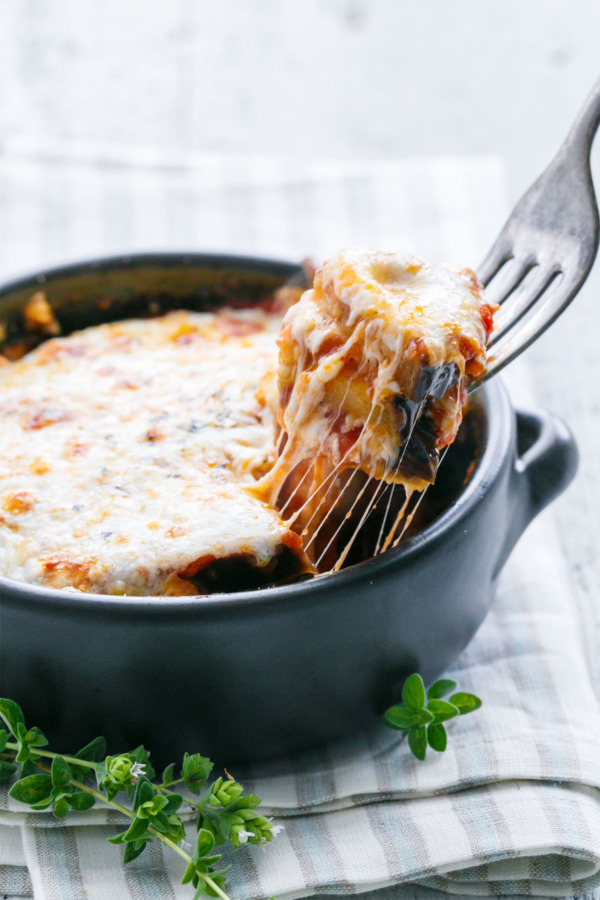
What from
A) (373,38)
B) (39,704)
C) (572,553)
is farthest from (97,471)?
(373,38)

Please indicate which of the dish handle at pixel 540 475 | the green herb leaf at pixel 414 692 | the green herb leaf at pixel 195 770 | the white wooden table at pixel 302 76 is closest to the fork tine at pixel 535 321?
the dish handle at pixel 540 475

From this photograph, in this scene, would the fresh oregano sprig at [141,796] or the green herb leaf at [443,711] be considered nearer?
the fresh oregano sprig at [141,796]

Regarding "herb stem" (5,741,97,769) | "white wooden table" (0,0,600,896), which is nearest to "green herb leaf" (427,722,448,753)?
"herb stem" (5,741,97,769)

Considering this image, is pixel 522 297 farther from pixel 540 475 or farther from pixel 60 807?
pixel 60 807

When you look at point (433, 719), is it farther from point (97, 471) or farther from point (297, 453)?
point (97, 471)

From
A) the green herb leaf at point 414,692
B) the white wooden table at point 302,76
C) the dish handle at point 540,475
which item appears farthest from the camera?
the white wooden table at point 302,76

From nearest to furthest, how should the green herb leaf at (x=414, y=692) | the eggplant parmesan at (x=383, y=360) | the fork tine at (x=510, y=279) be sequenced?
the eggplant parmesan at (x=383, y=360) < the green herb leaf at (x=414, y=692) < the fork tine at (x=510, y=279)

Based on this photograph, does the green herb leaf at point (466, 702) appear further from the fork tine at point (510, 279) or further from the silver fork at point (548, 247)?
the fork tine at point (510, 279)
